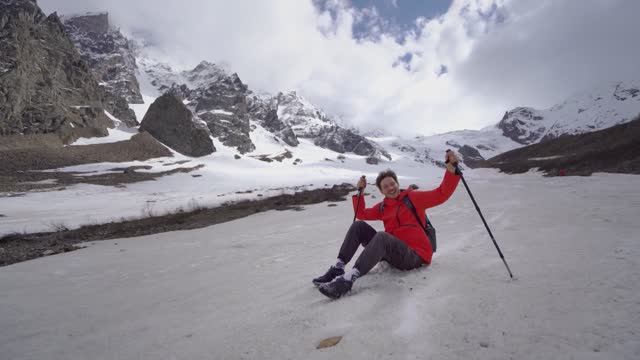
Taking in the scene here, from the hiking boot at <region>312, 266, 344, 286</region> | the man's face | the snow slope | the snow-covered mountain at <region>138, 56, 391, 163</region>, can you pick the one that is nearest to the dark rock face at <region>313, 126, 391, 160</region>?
the snow-covered mountain at <region>138, 56, 391, 163</region>

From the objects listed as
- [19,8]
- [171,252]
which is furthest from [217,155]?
[171,252]

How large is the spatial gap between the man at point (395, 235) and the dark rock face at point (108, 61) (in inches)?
3955

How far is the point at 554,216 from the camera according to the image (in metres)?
9.05

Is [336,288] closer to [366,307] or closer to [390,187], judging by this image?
[366,307]

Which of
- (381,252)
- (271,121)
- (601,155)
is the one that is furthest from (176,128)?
(381,252)

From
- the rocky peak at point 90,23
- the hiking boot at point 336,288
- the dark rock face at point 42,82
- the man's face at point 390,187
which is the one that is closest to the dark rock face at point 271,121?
the dark rock face at point 42,82

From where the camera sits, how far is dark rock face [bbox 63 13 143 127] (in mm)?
94000

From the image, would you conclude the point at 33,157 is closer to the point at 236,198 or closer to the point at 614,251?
the point at 236,198

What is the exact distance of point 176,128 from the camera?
90.9 metres

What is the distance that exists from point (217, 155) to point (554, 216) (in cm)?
9025

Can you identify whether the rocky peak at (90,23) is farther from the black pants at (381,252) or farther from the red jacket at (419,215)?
the red jacket at (419,215)

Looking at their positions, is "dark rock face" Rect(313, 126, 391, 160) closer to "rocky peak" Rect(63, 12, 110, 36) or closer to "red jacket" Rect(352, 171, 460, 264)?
"rocky peak" Rect(63, 12, 110, 36)

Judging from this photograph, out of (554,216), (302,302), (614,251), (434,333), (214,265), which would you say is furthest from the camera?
(554,216)

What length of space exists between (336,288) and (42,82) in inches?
3540
